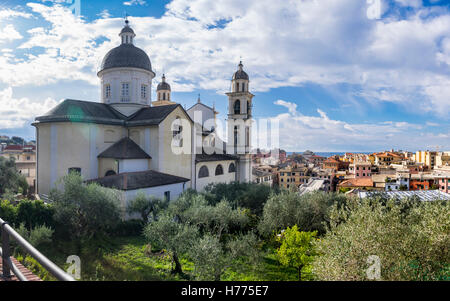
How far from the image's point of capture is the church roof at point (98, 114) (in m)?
17.7

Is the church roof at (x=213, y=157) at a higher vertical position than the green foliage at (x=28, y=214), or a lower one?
higher

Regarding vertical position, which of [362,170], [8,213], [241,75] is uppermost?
[241,75]

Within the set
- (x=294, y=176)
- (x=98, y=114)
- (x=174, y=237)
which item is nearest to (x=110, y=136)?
(x=98, y=114)

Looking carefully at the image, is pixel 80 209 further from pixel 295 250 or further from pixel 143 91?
pixel 143 91

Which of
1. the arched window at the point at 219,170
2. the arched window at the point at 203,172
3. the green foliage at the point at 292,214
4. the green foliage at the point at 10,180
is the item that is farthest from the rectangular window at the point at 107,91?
the green foliage at the point at 292,214

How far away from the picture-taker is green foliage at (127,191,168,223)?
13898 millimetres

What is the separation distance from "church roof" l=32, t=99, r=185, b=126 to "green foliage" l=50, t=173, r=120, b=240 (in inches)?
313

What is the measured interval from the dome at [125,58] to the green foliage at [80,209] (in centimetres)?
1414

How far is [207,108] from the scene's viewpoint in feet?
113

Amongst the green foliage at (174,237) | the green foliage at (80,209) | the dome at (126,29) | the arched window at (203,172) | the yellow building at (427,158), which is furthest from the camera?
the yellow building at (427,158)

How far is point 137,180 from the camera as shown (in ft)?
52.7

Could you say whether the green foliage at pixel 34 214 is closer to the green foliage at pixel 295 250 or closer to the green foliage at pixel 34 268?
the green foliage at pixel 34 268

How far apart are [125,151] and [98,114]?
3.85m
